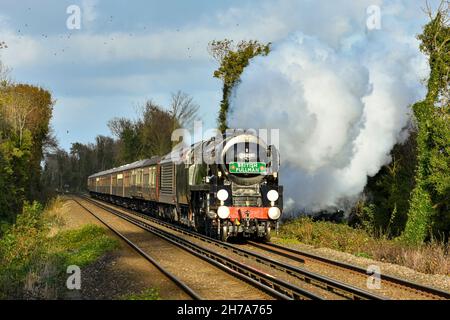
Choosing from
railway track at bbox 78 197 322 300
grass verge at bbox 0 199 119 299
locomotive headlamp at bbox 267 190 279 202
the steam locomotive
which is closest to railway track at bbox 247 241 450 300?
the steam locomotive

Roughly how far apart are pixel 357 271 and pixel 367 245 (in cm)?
456

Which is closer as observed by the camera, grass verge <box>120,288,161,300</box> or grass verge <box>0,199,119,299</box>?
grass verge <box>120,288,161,300</box>

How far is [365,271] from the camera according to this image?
11.4 metres

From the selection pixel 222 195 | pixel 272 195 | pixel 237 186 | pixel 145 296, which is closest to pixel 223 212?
pixel 222 195

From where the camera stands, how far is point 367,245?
15.9 metres

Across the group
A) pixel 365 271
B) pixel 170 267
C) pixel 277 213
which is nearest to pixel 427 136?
pixel 277 213

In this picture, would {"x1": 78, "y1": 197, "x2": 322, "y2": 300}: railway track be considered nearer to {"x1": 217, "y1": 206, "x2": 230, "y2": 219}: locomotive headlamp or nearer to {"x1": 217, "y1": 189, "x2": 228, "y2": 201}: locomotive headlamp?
{"x1": 217, "y1": 206, "x2": 230, "y2": 219}: locomotive headlamp

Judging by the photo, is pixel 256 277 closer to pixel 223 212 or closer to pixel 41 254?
pixel 223 212

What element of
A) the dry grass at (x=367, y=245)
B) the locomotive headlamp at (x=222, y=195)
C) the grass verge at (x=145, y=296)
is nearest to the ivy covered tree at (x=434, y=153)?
the dry grass at (x=367, y=245)

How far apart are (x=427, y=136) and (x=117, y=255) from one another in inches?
514

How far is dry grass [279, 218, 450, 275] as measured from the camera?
12461 mm

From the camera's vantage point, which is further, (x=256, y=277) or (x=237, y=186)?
(x=237, y=186)

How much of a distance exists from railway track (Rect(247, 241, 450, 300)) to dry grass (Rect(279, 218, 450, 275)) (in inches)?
68.8
